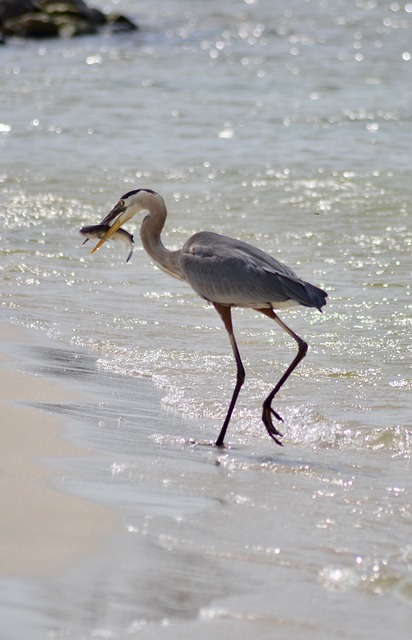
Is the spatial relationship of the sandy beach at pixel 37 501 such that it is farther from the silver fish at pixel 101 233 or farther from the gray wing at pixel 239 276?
the silver fish at pixel 101 233

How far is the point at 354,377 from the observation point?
6.50m

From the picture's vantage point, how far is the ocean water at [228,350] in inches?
135

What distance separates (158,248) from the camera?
6.38 m

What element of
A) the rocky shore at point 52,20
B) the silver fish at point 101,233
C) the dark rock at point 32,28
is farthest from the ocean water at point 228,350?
the rocky shore at point 52,20

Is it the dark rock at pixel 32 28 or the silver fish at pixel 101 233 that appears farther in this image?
the dark rock at pixel 32 28

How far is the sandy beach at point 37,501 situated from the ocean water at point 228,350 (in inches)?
4.3

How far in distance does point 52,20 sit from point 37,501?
2693 cm

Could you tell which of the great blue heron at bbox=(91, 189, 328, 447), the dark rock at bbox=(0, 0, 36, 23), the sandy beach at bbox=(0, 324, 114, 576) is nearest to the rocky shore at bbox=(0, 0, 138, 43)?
the dark rock at bbox=(0, 0, 36, 23)

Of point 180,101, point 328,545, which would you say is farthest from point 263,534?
point 180,101

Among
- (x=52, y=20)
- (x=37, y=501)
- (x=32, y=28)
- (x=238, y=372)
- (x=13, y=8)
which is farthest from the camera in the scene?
(x=13, y=8)

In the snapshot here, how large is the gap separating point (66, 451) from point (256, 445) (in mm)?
1156

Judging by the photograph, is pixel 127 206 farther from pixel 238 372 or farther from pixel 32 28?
pixel 32 28

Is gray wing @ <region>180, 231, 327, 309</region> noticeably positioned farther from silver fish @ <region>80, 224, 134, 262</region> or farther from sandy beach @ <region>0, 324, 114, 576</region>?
sandy beach @ <region>0, 324, 114, 576</region>

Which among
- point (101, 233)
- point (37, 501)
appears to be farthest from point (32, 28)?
point (37, 501)
